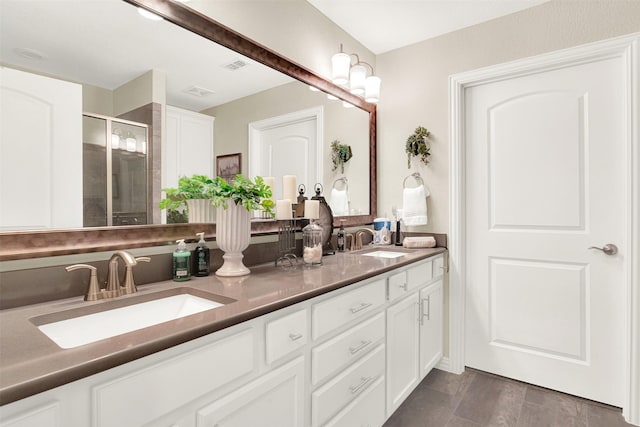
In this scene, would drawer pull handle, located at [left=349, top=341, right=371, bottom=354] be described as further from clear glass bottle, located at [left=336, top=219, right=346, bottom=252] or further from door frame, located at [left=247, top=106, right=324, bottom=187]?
door frame, located at [left=247, top=106, right=324, bottom=187]

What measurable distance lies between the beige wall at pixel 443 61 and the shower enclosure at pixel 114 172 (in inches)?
77.1

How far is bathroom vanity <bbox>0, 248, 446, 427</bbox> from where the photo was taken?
0.68 meters

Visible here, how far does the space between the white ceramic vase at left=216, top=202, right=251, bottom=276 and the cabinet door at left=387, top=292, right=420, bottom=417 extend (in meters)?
0.82

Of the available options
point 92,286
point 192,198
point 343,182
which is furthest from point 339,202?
point 92,286

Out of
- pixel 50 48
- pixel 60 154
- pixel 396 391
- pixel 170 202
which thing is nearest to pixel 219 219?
pixel 170 202

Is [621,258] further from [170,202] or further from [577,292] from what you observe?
[170,202]

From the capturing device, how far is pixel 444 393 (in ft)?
7.22

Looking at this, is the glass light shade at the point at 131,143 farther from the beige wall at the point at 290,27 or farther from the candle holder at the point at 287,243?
the candle holder at the point at 287,243

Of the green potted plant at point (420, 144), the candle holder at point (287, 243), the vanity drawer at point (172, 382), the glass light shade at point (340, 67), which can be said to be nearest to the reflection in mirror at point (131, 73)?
the candle holder at point (287, 243)

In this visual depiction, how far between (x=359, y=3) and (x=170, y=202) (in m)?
1.78

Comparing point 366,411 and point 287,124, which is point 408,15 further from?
point 366,411

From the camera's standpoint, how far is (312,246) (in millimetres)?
1771

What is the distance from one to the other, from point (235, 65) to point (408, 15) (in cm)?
134

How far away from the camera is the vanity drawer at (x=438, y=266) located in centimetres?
237
